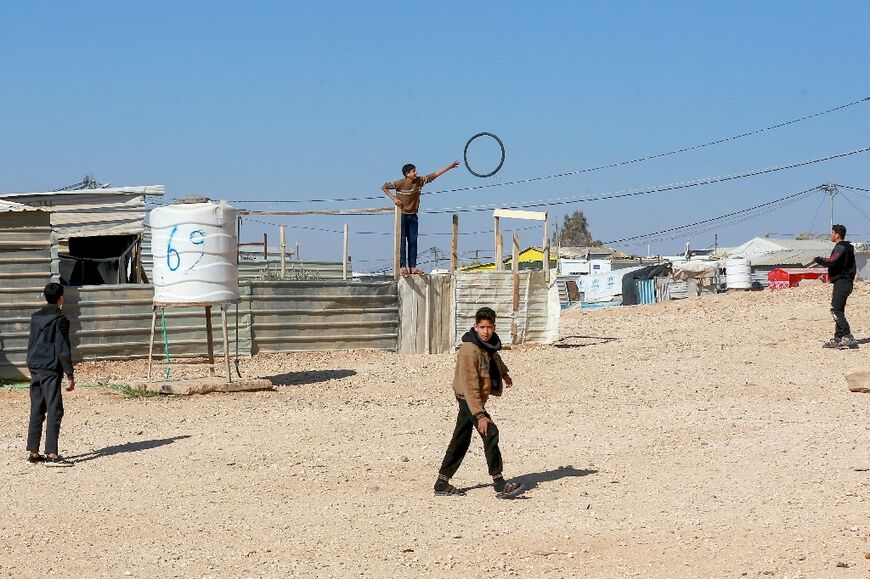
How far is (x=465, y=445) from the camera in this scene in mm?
9250

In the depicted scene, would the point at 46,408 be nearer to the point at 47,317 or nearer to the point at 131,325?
the point at 47,317

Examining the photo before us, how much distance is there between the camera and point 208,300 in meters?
15.5

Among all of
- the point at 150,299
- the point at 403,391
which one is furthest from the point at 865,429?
the point at 150,299

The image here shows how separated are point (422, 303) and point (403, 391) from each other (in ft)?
13.4

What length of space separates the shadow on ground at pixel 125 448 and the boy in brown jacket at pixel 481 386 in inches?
156

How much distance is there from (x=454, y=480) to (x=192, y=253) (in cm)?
689

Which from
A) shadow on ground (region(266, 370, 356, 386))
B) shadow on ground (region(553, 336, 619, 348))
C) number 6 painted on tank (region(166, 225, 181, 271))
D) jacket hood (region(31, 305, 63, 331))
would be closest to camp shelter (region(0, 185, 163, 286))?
shadow on ground (region(266, 370, 356, 386))

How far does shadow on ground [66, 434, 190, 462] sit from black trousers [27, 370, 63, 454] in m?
0.40

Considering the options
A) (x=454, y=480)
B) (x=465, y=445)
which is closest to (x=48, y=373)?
(x=454, y=480)

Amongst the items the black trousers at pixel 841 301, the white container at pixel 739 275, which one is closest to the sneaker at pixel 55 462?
the black trousers at pixel 841 301

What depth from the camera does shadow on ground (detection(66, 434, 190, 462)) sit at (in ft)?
36.8

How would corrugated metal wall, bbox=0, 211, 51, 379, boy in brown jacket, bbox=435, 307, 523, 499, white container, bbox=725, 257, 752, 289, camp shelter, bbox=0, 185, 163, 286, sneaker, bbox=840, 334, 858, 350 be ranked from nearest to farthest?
boy in brown jacket, bbox=435, 307, 523, 499, corrugated metal wall, bbox=0, 211, 51, 379, sneaker, bbox=840, 334, 858, 350, camp shelter, bbox=0, 185, 163, 286, white container, bbox=725, 257, 752, 289

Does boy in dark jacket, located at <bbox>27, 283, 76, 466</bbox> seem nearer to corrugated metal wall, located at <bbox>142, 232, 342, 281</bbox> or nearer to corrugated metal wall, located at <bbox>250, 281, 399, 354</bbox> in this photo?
corrugated metal wall, located at <bbox>250, 281, 399, 354</bbox>

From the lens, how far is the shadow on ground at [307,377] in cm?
1666
